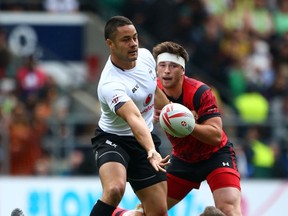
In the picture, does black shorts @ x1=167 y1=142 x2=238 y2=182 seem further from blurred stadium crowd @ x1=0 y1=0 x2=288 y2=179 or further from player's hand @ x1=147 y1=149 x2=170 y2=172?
blurred stadium crowd @ x1=0 y1=0 x2=288 y2=179

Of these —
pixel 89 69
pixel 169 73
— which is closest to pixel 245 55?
pixel 89 69

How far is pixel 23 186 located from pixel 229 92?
16.4ft

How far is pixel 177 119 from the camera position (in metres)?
11.0

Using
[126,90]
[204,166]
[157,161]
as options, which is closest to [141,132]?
[157,161]

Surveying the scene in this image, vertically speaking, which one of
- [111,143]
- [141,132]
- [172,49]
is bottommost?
[111,143]

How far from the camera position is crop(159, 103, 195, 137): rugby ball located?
10992mm

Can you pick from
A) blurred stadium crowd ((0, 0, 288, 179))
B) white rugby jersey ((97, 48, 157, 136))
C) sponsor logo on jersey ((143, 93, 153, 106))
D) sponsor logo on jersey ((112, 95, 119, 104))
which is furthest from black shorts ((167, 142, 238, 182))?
blurred stadium crowd ((0, 0, 288, 179))

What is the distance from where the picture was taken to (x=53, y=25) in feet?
70.9

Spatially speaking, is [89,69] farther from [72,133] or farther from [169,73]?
[169,73]

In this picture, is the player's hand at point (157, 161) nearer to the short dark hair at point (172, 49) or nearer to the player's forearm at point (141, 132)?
the player's forearm at point (141, 132)

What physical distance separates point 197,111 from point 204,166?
24.6 inches

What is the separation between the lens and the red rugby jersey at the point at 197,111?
11.6 meters

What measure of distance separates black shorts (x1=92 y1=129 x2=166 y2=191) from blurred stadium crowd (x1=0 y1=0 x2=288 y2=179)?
6.15 meters

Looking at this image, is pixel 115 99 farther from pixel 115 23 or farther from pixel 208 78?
pixel 208 78
